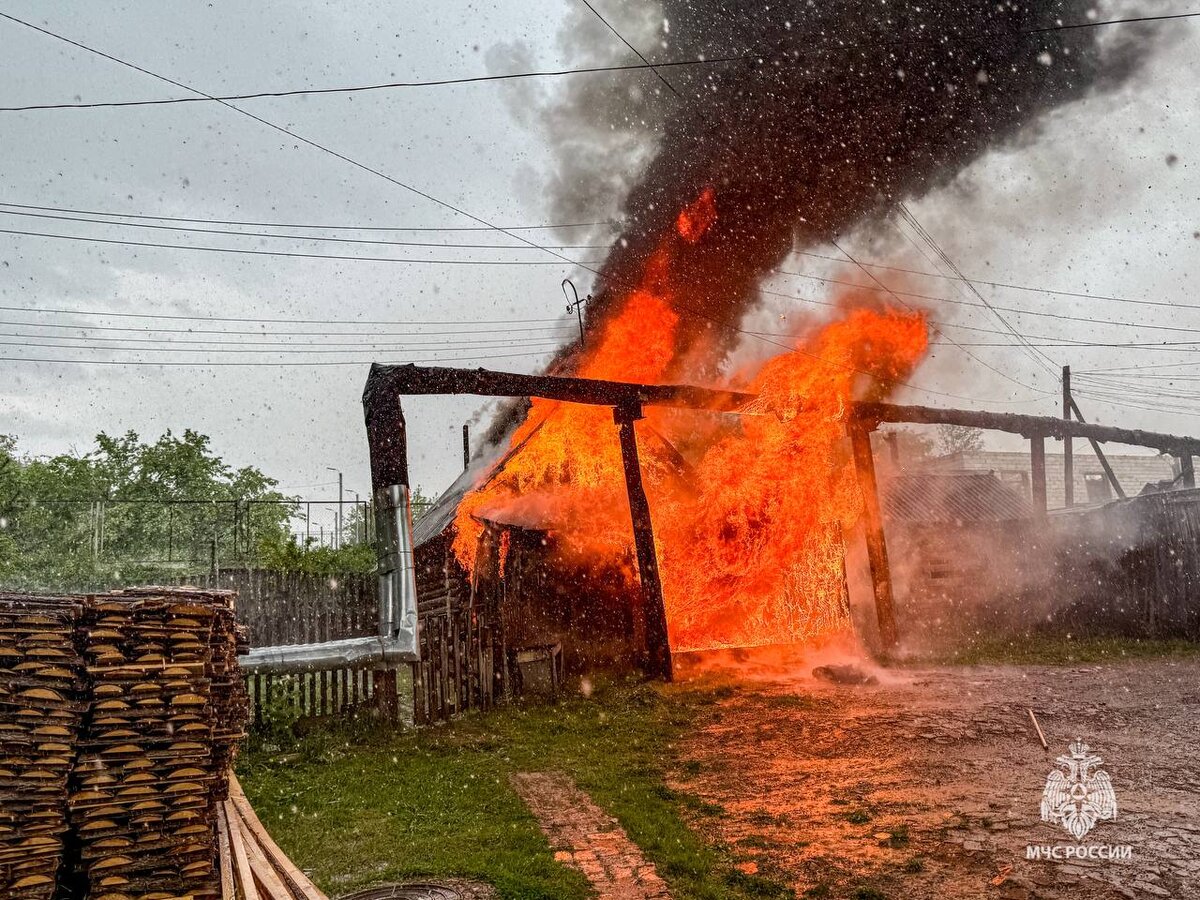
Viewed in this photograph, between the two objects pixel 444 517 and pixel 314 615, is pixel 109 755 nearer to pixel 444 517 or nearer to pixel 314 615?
pixel 314 615

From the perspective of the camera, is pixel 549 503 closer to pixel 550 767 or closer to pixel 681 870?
pixel 550 767

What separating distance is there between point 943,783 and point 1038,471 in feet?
64.9

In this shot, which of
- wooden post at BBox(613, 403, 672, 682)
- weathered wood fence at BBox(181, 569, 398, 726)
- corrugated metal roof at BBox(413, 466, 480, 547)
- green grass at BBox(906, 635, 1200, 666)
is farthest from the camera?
corrugated metal roof at BBox(413, 466, 480, 547)

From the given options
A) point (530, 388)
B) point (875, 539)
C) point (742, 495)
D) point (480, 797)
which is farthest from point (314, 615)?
point (875, 539)

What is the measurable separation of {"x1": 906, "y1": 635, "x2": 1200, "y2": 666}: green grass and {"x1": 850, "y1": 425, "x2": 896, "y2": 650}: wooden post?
87cm

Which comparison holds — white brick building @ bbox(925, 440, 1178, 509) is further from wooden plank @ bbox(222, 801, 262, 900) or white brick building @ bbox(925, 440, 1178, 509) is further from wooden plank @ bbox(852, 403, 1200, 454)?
wooden plank @ bbox(222, 801, 262, 900)

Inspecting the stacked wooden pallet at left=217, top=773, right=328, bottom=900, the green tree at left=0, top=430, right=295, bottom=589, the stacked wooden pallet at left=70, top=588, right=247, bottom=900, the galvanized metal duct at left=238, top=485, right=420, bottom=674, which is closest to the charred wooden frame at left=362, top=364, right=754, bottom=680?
the galvanized metal duct at left=238, top=485, right=420, bottom=674

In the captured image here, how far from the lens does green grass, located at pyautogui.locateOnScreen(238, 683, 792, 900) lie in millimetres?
5453

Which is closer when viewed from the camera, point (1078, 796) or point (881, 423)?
point (1078, 796)

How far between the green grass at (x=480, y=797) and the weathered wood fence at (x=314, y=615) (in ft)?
1.82

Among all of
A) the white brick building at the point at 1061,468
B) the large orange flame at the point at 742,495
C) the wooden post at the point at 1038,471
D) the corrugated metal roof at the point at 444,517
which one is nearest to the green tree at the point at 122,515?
the corrugated metal roof at the point at 444,517

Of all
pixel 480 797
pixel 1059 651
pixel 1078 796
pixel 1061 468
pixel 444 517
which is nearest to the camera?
pixel 1078 796

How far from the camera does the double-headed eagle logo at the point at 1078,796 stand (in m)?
5.86

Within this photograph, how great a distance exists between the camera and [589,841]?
602cm
